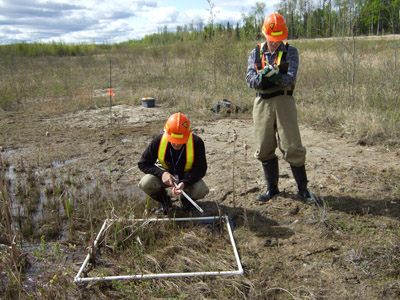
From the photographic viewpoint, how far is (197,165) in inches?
141

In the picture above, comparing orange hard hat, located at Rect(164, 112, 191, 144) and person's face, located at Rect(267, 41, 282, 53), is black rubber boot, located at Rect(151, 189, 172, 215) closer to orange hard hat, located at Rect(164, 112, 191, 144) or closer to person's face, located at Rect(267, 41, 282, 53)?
orange hard hat, located at Rect(164, 112, 191, 144)

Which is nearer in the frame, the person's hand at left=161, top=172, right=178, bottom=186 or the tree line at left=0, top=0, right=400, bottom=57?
the person's hand at left=161, top=172, right=178, bottom=186

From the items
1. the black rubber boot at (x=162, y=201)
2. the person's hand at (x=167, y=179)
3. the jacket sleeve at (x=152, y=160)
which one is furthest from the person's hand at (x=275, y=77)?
the black rubber boot at (x=162, y=201)

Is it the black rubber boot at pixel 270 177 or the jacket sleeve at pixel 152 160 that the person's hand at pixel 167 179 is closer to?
the jacket sleeve at pixel 152 160

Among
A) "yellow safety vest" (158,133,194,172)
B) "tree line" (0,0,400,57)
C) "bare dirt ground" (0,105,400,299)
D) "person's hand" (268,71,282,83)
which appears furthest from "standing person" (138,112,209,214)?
"tree line" (0,0,400,57)

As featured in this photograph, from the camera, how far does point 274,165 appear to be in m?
3.86

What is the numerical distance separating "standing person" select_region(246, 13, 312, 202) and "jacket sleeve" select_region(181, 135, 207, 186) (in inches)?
25.7

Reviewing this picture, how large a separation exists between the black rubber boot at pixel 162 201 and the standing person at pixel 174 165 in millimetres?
11

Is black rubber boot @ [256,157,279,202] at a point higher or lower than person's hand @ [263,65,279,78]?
lower

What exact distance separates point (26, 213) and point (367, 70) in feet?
26.9

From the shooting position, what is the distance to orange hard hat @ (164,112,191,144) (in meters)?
3.25

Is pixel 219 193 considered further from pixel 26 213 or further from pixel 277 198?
pixel 26 213

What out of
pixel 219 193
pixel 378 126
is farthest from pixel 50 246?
pixel 378 126

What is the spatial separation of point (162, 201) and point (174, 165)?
492 millimetres
